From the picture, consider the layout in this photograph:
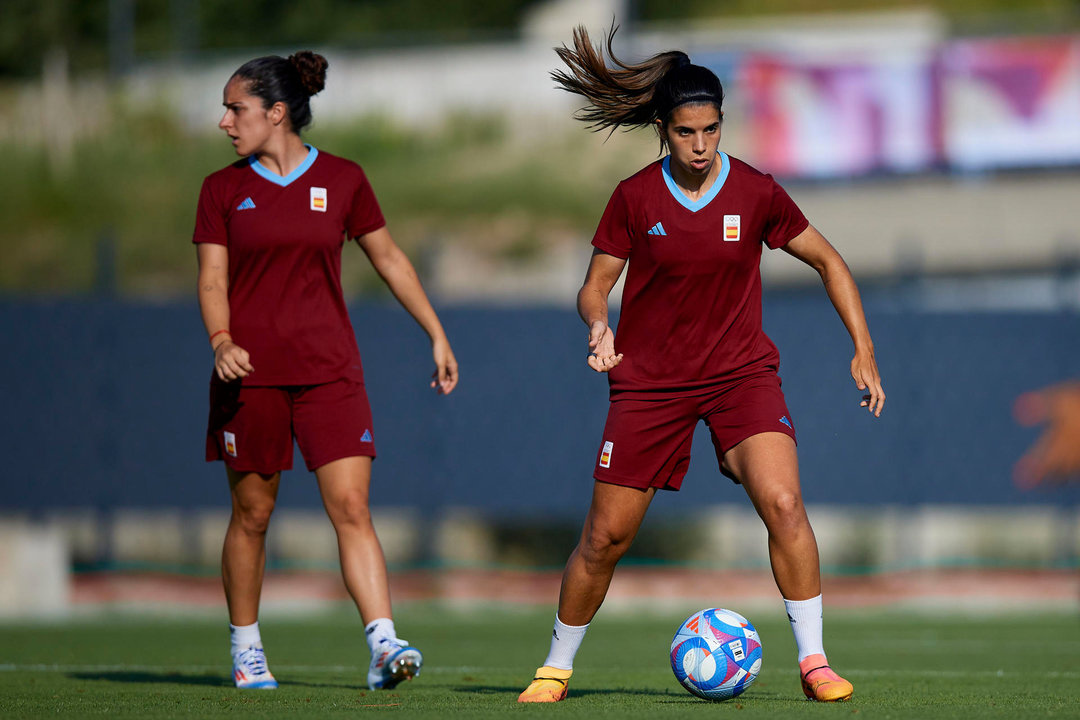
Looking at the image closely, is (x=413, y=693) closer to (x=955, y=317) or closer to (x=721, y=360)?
(x=721, y=360)

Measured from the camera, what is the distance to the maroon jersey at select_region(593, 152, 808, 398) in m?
5.59

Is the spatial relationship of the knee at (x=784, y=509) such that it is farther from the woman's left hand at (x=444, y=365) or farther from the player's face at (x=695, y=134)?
the woman's left hand at (x=444, y=365)

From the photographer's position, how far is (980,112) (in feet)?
63.0

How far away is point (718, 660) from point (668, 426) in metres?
0.85

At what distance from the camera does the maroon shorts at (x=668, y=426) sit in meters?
5.60

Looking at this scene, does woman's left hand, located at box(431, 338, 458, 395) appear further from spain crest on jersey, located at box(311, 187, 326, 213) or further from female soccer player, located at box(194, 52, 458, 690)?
→ spain crest on jersey, located at box(311, 187, 326, 213)

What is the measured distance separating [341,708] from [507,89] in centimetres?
2062

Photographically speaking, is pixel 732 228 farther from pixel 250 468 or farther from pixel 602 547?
pixel 250 468

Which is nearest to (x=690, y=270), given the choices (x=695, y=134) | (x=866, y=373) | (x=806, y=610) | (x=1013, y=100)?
(x=695, y=134)

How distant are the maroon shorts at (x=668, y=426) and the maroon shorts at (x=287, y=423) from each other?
1052 mm

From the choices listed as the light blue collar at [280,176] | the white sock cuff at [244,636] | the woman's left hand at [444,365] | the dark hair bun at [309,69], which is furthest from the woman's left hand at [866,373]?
the white sock cuff at [244,636]

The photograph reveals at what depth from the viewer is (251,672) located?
6266mm

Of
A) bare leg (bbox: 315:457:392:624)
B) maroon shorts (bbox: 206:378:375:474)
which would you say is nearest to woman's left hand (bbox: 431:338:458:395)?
maroon shorts (bbox: 206:378:375:474)

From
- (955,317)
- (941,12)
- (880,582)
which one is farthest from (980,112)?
(941,12)
